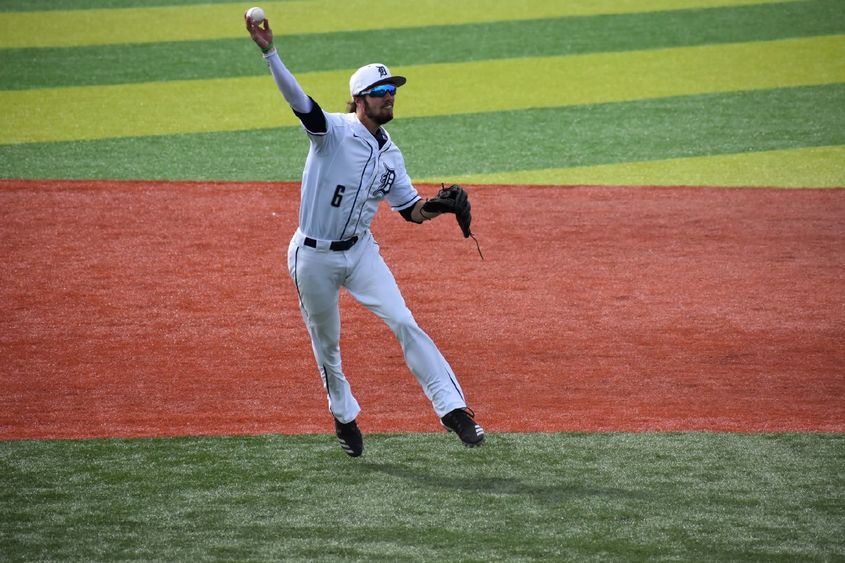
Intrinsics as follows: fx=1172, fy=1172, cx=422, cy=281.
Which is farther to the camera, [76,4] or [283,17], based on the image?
[76,4]

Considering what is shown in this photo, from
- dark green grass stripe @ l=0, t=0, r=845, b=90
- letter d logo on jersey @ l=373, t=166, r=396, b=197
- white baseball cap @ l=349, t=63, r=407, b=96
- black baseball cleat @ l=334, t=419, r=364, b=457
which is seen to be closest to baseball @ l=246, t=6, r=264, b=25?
white baseball cap @ l=349, t=63, r=407, b=96

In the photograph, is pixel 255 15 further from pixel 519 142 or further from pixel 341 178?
pixel 519 142

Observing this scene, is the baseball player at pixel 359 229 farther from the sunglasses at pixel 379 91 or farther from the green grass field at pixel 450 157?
the green grass field at pixel 450 157

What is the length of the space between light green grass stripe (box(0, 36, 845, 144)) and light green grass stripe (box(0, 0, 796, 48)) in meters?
2.58

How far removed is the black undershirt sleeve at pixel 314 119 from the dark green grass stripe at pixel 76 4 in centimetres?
1599

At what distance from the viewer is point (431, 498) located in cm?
572

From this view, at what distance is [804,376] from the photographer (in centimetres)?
743

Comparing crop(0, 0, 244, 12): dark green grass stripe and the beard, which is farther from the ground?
the beard

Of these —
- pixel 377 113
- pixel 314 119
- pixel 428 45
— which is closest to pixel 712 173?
pixel 428 45

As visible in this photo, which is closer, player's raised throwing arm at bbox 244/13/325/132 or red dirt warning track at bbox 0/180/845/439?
player's raised throwing arm at bbox 244/13/325/132

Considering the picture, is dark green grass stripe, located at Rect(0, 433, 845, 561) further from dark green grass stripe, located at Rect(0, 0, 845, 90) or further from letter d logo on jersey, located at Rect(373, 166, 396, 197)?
dark green grass stripe, located at Rect(0, 0, 845, 90)

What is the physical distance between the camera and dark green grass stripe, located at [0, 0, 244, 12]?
20.2 m

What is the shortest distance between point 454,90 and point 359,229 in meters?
10.2

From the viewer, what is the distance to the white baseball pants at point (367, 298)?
5953 mm
